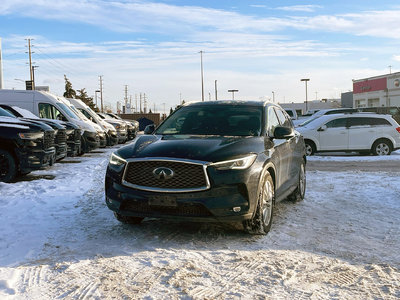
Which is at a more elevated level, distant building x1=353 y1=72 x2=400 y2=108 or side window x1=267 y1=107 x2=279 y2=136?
distant building x1=353 y1=72 x2=400 y2=108

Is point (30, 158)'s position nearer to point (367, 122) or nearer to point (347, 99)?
point (367, 122)

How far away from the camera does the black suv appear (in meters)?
4.85

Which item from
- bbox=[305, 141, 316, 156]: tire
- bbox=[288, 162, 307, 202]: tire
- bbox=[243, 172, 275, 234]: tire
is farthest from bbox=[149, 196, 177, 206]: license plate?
bbox=[305, 141, 316, 156]: tire

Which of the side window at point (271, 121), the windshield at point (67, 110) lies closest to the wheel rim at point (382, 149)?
the side window at point (271, 121)

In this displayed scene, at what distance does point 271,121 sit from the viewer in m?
6.52

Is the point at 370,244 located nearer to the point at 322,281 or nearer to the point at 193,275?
the point at 322,281

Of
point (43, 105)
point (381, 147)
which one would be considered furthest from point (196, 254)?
point (381, 147)

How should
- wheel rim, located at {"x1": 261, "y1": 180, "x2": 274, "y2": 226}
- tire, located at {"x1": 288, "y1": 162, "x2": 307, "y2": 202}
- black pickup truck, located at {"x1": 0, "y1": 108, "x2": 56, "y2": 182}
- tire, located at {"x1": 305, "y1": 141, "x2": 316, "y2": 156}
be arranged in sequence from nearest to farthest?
wheel rim, located at {"x1": 261, "y1": 180, "x2": 274, "y2": 226}
tire, located at {"x1": 288, "y1": 162, "x2": 307, "y2": 202}
black pickup truck, located at {"x1": 0, "y1": 108, "x2": 56, "y2": 182}
tire, located at {"x1": 305, "y1": 141, "x2": 316, "y2": 156}

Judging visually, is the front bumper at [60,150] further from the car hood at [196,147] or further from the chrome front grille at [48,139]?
the car hood at [196,147]

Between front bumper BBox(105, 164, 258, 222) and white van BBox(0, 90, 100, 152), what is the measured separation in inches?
456

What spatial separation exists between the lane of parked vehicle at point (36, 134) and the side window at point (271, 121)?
5404mm

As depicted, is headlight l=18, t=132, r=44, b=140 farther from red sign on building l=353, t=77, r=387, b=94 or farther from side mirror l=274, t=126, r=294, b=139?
red sign on building l=353, t=77, r=387, b=94

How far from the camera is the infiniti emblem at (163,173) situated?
193 inches

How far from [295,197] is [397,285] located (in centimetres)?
377
